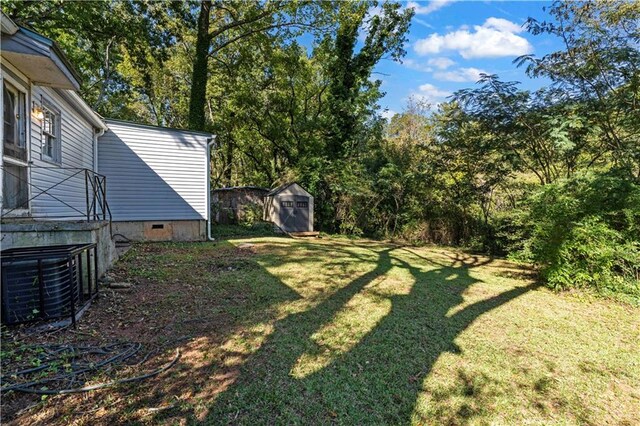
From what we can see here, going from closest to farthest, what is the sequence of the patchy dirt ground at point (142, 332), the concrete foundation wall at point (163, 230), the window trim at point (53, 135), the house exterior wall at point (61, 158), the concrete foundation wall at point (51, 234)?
the patchy dirt ground at point (142, 332) < the concrete foundation wall at point (51, 234) < the house exterior wall at point (61, 158) < the window trim at point (53, 135) < the concrete foundation wall at point (163, 230)

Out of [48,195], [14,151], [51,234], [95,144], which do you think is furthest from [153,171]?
[51,234]

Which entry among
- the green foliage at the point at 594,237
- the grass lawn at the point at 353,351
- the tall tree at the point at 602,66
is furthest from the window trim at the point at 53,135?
the tall tree at the point at 602,66

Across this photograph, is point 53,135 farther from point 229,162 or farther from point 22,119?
point 229,162

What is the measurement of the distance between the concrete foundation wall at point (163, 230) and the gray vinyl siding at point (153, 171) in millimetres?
147

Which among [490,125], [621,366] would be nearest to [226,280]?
[621,366]

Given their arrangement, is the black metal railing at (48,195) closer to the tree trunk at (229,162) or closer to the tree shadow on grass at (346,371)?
the tree shadow on grass at (346,371)

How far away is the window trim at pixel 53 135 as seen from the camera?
5156 millimetres

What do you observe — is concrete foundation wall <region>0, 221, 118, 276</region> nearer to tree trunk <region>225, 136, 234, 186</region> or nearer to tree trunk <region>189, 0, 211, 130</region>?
tree trunk <region>189, 0, 211, 130</region>

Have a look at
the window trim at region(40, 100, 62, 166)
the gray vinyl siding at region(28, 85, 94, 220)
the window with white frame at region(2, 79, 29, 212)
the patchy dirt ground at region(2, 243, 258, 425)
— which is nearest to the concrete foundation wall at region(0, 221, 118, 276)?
the window with white frame at region(2, 79, 29, 212)

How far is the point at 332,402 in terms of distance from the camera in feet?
7.79

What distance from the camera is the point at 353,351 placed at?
3.14 m

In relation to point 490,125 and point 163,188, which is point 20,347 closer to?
point 163,188

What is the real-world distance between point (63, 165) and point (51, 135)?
2.34 ft

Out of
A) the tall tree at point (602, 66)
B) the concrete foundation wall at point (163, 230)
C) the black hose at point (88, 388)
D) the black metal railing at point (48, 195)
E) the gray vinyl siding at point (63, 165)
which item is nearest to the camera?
the black hose at point (88, 388)
